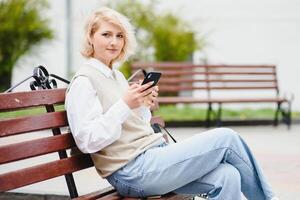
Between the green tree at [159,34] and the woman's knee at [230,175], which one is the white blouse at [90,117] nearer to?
the woman's knee at [230,175]

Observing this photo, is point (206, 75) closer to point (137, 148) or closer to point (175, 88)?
point (175, 88)

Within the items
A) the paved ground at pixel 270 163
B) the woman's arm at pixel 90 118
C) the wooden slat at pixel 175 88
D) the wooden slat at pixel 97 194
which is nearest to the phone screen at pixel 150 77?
the woman's arm at pixel 90 118

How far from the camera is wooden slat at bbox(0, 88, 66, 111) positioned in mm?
3097

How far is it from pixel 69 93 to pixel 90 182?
1.96 m

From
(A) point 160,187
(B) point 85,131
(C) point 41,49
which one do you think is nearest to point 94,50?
(B) point 85,131

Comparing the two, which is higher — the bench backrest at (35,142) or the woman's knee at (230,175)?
the bench backrest at (35,142)

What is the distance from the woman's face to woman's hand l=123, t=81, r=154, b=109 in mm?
378

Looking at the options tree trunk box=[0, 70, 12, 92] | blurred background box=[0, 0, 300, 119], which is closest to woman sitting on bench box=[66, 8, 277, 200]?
blurred background box=[0, 0, 300, 119]

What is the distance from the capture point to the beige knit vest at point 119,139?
329cm

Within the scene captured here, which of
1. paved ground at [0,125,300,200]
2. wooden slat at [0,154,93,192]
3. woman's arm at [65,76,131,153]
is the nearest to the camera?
wooden slat at [0,154,93,192]

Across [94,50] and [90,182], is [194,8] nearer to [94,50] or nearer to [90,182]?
[90,182]

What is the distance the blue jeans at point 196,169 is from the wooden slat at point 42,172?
213mm

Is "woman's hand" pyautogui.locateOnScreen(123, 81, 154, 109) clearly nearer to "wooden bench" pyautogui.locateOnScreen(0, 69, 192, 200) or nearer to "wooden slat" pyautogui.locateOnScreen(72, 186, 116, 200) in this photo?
"wooden bench" pyautogui.locateOnScreen(0, 69, 192, 200)

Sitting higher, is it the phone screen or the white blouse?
the phone screen
